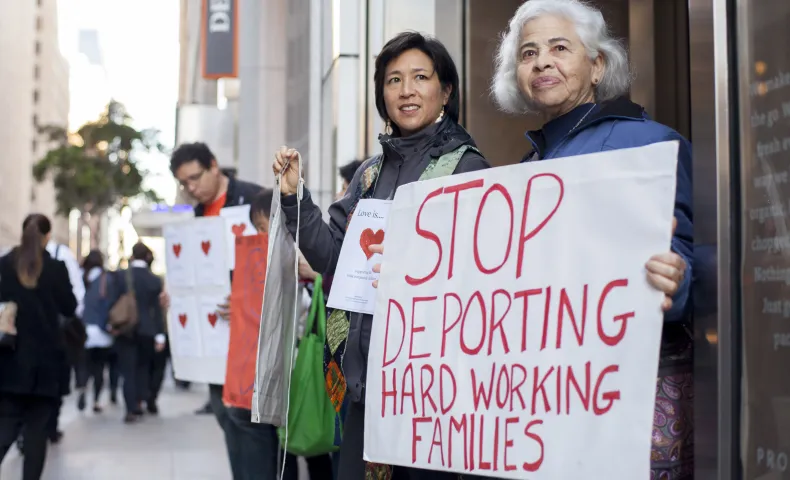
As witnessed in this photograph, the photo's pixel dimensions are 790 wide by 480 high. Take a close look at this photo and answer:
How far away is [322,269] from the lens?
11.2 ft

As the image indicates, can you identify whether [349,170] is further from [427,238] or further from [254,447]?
[427,238]

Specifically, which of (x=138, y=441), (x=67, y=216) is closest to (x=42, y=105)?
(x=67, y=216)

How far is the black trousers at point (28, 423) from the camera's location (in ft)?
20.1

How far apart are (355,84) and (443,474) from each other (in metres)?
4.82

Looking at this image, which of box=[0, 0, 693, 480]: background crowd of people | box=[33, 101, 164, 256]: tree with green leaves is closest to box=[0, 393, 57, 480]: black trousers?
box=[0, 0, 693, 480]: background crowd of people

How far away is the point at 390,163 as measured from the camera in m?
3.29

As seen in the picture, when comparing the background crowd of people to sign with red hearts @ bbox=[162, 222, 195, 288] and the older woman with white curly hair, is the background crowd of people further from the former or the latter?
sign with red hearts @ bbox=[162, 222, 195, 288]

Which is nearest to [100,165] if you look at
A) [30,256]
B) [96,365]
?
[96,365]

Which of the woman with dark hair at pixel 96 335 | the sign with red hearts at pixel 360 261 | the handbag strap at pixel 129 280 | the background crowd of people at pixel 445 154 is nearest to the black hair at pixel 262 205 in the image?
the background crowd of people at pixel 445 154

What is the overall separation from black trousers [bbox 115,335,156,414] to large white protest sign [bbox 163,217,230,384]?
6916mm

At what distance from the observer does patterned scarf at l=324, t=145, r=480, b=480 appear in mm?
3057

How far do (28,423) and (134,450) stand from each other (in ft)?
11.4

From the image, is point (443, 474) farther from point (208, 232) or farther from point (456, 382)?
point (208, 232)

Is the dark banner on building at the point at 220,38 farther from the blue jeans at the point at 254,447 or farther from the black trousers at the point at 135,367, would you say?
the blue jeans at the point at 254,447
